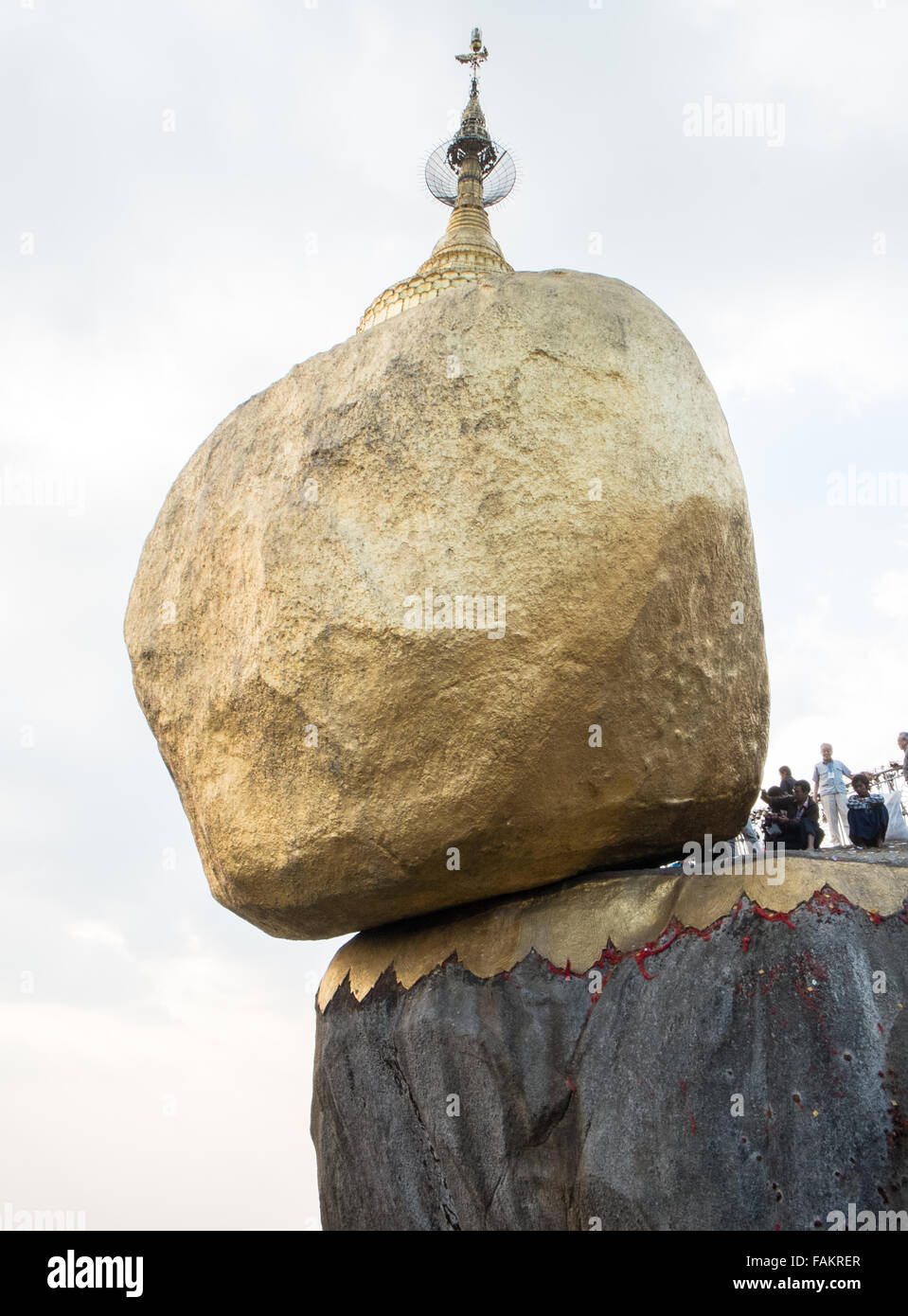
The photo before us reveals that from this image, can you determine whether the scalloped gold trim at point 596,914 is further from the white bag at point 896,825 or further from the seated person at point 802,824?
the white bag at point 896,825

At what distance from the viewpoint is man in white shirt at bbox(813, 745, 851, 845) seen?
7742mm

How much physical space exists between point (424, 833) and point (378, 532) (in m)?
1.12

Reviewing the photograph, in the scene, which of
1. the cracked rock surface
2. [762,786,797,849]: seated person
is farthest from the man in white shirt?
the cracked rock surface

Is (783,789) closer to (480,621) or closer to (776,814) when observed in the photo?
(776,814)

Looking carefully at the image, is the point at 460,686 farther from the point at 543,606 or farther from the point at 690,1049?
the point at 690,1049

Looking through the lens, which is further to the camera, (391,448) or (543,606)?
(391,448)

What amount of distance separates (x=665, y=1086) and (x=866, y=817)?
2.64 meters

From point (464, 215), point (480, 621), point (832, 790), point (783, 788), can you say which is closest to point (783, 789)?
point (783, 788)

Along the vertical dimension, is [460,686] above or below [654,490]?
below

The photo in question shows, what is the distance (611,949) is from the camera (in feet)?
12.9

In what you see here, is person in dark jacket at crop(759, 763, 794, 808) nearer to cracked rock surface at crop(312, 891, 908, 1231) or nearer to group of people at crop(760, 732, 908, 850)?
group of people at crop(760, 732, 908, 850)
